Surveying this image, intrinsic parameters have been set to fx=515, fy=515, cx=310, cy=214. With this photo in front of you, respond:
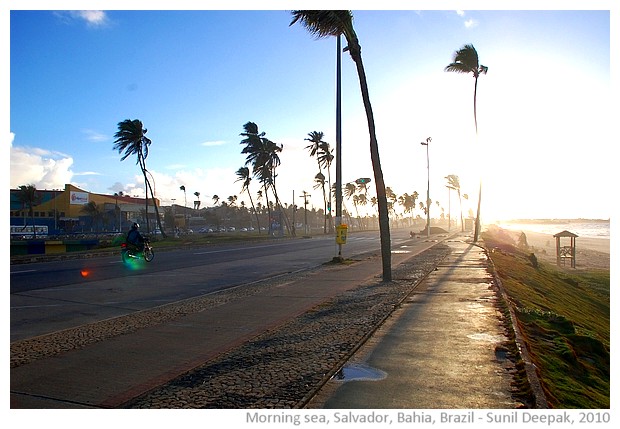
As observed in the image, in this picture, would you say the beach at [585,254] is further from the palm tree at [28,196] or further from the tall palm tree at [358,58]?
the palm tree at [28,196]

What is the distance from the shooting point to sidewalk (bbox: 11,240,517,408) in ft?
16.6

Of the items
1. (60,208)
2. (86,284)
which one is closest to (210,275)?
(86,284)

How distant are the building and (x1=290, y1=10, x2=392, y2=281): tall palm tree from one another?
6265 cm

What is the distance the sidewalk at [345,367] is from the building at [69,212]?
6771cm

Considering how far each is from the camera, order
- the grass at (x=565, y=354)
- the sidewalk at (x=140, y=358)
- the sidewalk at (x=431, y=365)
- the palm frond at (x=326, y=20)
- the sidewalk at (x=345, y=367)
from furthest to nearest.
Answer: the palm frond at (x=326, y=20)
the grass at (x=565, y=354)
the sidewalk at (x=140, y=358)
the sidewalk at (x=345, y=367)
the sidewalk at (x=431, y=365)

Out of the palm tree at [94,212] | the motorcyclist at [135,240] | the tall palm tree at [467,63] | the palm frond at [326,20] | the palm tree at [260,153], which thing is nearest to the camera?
the palm frond at [326,20]

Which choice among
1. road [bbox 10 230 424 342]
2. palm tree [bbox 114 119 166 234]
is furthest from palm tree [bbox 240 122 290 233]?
road [bbox 10 230 424 342]

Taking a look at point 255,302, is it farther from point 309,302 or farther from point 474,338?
point 474,338

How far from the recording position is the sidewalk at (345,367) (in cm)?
505

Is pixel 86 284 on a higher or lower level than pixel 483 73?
lower

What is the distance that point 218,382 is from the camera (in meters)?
5.52

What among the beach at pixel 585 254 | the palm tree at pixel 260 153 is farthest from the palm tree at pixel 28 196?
the beach at pixel 585 254

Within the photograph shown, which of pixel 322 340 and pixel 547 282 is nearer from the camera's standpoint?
pixel 322 340

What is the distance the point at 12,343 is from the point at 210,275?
32.5ft
